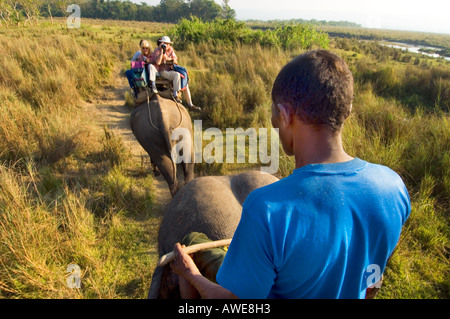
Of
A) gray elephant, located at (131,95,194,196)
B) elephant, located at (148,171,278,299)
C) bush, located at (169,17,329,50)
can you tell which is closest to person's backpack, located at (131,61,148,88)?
gray elephant, located at (131,95,194,196)

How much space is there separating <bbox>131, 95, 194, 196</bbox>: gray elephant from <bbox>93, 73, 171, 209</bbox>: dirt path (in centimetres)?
62

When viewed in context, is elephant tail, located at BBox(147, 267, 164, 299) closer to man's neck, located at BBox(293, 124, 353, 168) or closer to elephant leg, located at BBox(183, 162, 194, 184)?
man's neck, located at BBox(293, 124, 353, 168)

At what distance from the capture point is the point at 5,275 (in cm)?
250

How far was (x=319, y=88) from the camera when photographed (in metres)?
0.97

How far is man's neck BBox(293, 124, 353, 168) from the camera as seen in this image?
100cm

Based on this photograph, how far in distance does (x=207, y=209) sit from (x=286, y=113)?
4.41 ft

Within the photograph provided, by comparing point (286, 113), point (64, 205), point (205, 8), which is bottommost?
point (64, 205)

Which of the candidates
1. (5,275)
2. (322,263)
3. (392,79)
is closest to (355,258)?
(322,263)

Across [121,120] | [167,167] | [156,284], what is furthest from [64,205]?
[121,120]

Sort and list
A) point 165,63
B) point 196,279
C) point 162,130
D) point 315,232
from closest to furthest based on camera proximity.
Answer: point 315,232
point 196,279
point 162,130
point 165,63

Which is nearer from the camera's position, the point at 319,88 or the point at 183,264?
the point at 319,88

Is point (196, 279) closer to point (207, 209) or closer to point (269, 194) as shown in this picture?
point (269, 194)

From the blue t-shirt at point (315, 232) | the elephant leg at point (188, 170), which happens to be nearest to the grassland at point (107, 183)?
the elephant leg at point (188, 170)
